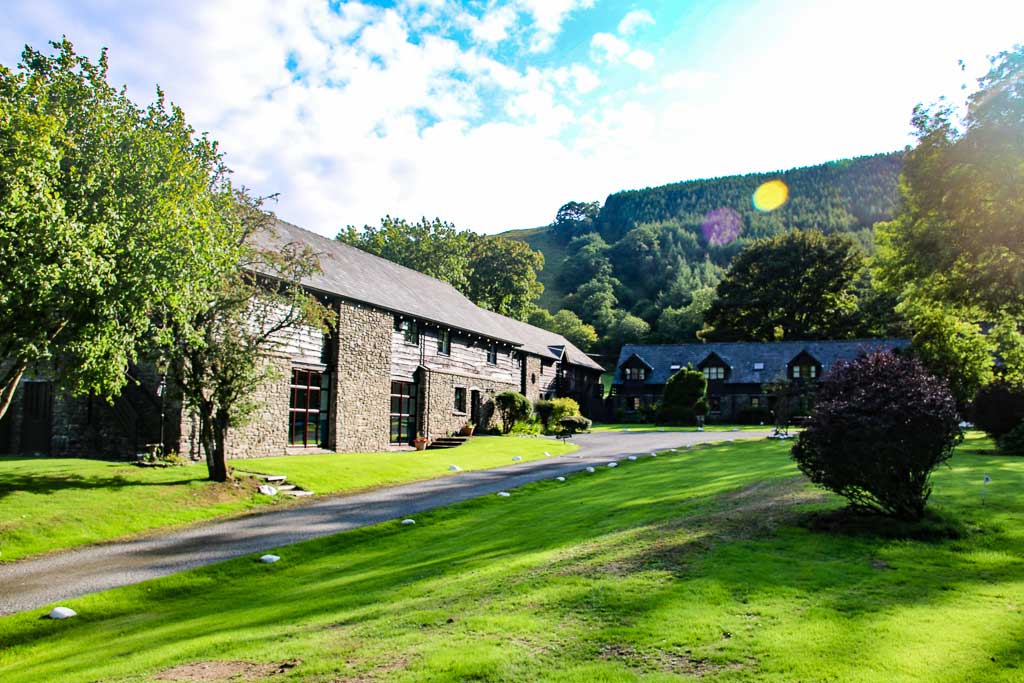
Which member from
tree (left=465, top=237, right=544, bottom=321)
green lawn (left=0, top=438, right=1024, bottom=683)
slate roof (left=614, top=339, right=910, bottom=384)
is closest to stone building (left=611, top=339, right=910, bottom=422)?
slate roof (left=614, top=339, right=910, bottom=384)

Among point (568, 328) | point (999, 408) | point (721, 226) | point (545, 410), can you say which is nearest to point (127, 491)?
point (999, 408)

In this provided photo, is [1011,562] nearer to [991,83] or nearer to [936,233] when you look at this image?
[936,233]

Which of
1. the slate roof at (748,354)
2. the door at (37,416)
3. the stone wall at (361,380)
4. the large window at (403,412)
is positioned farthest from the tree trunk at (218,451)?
the slate roof at (748,354)

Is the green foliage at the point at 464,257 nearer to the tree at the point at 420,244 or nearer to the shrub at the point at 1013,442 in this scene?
the tree at the point at 420,244

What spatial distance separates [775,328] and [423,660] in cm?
7628

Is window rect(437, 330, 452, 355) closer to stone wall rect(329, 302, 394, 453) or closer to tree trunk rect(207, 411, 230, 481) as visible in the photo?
stone wall rect(329, 302, 394, 453)

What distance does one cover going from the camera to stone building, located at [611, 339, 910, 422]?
57.8m

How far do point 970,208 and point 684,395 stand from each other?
3301cm

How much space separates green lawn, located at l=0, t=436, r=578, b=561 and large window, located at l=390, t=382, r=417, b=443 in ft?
20.8

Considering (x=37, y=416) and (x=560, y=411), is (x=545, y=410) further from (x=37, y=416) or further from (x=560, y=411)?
(x=37, y=416)

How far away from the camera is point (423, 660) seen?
207 inches

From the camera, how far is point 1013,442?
66.7 feet

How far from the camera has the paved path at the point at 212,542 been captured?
10.1 metres

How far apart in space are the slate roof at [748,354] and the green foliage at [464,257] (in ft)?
44.4
